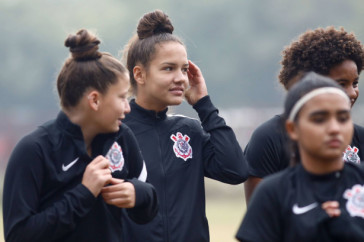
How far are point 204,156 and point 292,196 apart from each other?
5.06 ft

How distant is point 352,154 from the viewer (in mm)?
4469

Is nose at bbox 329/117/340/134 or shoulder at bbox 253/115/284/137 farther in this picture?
shoulder at bbox 253/115/284/137

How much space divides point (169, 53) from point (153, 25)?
0.85ft

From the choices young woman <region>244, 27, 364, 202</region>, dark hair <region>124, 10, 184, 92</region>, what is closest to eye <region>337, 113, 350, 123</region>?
young woman <region>244, 27, 364, 202</region>

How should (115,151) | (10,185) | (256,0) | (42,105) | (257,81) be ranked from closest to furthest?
(10,185) → (115,151) → (42,105) → (257,81) → (256,0)

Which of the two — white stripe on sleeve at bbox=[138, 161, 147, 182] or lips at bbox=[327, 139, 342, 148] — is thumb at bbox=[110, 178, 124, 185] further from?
lips at bbox=[327, 139, 342, 148]

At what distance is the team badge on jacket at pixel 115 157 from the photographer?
4.09 m

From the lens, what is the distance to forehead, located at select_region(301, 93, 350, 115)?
3.35 m

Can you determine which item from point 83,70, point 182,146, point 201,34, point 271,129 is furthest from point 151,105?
point 201,34

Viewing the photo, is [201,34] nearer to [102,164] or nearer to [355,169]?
[102,164]

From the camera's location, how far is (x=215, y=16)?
40.7 meters

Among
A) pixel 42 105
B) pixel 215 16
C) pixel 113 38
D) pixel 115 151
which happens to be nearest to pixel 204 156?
pixel 115 151

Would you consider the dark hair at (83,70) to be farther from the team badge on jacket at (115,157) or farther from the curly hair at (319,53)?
the curly hair at (319,53)

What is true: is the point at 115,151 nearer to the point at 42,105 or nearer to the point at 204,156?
the point at 204,156
